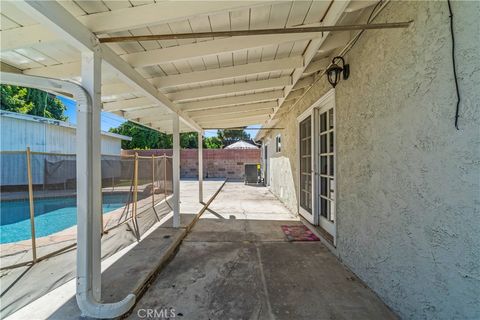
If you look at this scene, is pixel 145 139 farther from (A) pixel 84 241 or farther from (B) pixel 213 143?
(A) pixel 84 241

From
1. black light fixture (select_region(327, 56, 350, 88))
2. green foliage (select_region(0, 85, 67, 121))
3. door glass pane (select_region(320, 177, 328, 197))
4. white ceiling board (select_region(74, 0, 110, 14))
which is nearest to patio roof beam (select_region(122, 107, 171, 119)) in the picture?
white ceiling board (select_region(74, 0, 110, 14))

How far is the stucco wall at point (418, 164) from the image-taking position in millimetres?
1372

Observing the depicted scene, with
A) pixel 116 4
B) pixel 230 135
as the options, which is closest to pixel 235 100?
pixel 116 4

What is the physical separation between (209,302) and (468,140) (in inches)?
97.1

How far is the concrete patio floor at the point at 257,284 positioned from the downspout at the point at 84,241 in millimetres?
305

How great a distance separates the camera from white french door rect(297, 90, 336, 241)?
3.79 m

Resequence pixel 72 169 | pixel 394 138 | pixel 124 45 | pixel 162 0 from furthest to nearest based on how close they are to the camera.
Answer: pixel 72 169 < pixel 124 45 < pixel 394 138 < pixel 162 0

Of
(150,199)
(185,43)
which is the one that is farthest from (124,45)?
(150,199)

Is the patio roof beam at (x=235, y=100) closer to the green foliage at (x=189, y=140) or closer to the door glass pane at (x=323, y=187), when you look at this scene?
the door glass pane at (x=323, y=187)

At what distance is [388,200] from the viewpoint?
2.11 m

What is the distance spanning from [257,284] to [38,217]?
3568 mm

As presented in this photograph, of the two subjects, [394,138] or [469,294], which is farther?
[394,138]

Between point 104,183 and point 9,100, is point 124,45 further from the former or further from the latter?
point 9,100

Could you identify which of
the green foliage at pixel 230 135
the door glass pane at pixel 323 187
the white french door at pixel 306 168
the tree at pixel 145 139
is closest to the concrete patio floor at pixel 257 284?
Answer: the door glass pane at pixel 323 187
